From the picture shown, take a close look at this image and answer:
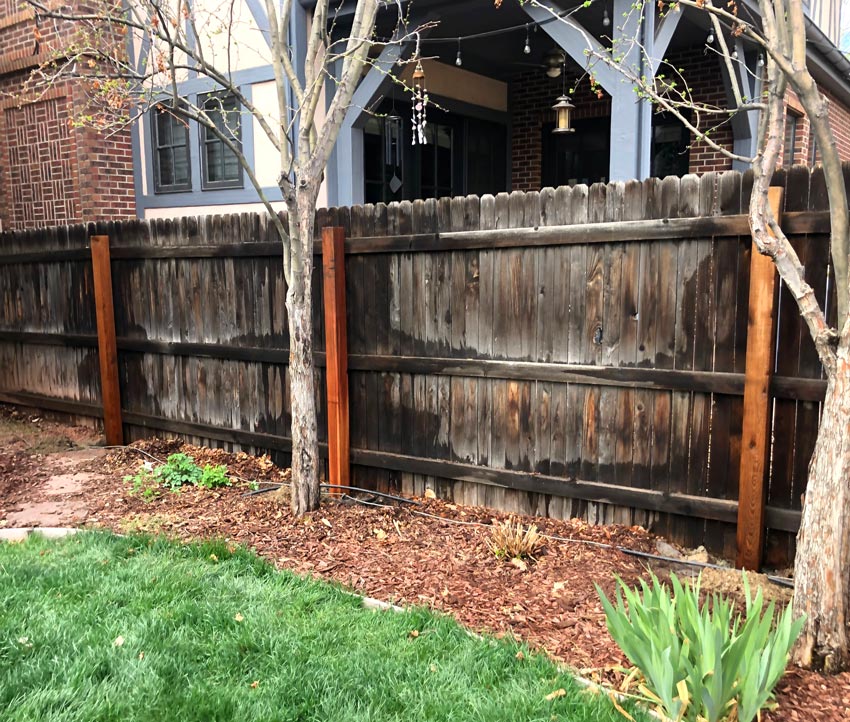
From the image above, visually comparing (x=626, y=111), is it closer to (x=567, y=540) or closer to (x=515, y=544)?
(x=567, y=540)

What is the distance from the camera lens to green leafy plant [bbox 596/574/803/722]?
7.85 ft

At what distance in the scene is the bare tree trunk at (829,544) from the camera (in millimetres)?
2799

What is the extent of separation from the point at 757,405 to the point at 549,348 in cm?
126

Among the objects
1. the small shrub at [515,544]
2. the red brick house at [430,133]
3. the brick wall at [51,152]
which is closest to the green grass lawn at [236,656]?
the small shrub at [515,544]

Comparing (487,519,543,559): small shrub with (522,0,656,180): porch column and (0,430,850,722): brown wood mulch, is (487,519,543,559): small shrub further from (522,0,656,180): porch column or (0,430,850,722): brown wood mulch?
(522,0,656,180): porch column

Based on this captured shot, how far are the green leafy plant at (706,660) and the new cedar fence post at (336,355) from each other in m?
3.14

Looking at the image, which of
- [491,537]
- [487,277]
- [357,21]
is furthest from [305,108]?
[491,537]

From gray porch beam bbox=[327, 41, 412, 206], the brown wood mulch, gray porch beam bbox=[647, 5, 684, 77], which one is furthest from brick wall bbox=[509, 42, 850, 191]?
the brown wood mulch

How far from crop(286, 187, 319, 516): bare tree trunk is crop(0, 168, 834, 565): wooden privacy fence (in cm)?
53

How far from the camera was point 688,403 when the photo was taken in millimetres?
4145

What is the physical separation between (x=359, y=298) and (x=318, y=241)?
1.88 feet

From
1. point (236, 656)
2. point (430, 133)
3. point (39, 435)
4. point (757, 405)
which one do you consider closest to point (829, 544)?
point (757, 405)

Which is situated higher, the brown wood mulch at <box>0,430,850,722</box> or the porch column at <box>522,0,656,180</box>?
the porch column at <box>522,0,656,180</box>

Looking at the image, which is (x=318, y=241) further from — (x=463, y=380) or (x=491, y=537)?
(x=491, y=537)
